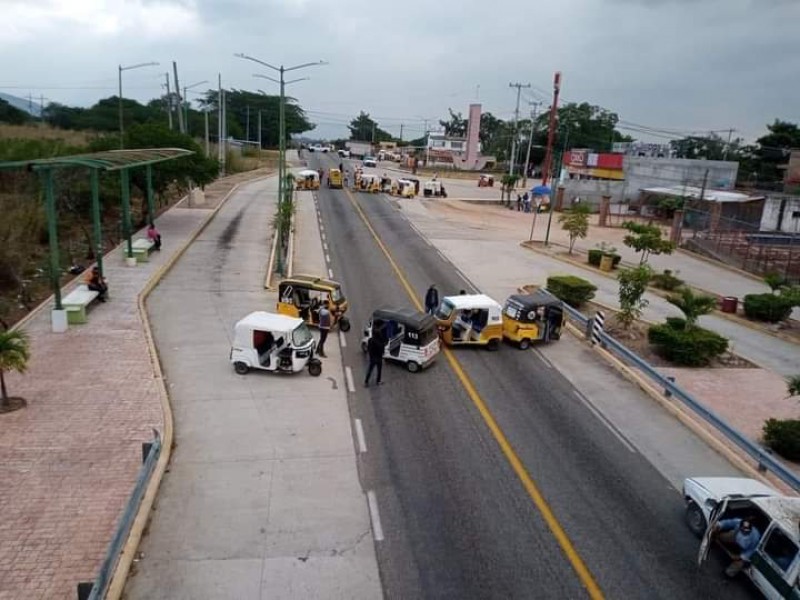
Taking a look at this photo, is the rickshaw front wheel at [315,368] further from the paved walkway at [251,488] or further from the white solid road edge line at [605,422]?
the white solid road edge line at [605,422]

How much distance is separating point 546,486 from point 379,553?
156 inches

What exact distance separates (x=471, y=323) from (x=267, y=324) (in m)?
6.57

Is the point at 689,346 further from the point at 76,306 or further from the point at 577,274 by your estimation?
the point at 76,306

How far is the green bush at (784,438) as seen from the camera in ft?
50.0

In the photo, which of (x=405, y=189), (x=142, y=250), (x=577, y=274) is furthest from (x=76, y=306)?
(x=405, y=189)

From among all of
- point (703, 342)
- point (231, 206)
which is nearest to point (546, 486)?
point (703, 342)

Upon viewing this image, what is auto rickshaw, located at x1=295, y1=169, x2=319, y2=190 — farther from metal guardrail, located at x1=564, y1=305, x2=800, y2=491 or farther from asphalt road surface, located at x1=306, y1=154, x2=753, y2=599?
metal guardrail, located at x1=564, y1=305, x2=800, y2=491

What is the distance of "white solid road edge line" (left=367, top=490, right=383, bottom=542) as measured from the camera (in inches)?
440

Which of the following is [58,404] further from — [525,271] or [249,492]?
[525,271]

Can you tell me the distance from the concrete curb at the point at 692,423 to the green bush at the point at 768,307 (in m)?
10.2

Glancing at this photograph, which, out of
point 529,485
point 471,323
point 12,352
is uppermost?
point 12,352

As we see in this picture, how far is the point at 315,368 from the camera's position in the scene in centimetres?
1789

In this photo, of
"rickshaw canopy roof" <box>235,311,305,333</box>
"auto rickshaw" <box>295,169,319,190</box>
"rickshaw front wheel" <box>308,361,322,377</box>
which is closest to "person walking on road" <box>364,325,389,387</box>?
"rickshaw front wheel" <box>308,361,322,377</box>

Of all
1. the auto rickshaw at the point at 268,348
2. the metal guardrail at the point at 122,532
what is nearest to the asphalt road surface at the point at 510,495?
the auto rickshaw at the point at 268,348
